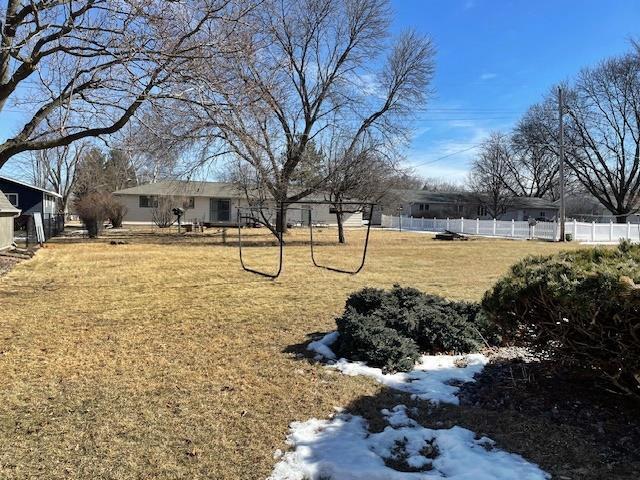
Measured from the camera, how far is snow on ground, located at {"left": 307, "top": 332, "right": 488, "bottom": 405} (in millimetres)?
4051

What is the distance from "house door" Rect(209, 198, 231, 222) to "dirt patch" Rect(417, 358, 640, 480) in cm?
4174

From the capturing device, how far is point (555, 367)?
12.4 feet

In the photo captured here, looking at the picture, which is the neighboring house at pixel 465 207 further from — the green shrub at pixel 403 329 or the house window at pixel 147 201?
the green shrub at pixel 403 329

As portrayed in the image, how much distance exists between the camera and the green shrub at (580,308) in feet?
9.36

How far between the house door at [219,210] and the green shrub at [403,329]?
131 feet

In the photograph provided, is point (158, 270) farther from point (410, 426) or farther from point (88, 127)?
point (410, 426)

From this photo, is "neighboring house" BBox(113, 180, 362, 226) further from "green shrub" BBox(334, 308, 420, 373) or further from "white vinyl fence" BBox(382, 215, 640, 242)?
"green shrub" BBox(334, 308, 420, 373)

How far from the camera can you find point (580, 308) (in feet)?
9.73

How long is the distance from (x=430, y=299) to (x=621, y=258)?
110 inches

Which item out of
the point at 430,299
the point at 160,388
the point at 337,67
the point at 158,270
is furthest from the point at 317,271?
the point at 337,67

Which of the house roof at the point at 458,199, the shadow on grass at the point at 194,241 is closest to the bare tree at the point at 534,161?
the house roof at the point at 458,199

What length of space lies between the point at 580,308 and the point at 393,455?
1.37m

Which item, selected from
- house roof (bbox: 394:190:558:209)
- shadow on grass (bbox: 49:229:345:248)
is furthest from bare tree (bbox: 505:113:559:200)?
shadow on grass (bbox: 49:229:345:248)

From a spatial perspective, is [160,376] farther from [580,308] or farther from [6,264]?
[6,264]
